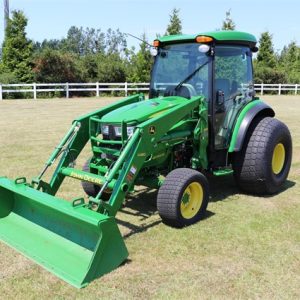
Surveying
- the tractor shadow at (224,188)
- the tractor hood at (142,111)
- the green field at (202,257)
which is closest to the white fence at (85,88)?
the tractor shadow at (224,188)

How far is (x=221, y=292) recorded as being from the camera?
11.8ft

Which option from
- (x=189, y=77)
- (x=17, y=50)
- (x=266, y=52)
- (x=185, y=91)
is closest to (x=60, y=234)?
(x=185, y=91)

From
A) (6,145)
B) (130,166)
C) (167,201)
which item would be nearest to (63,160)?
(130,166)

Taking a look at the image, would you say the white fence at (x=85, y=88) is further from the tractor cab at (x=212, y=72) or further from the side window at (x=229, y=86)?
the side window at (x=229, y=86)

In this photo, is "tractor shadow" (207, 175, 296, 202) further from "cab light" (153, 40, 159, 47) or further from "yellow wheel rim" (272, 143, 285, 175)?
"cab light" (153, 40, 159, 47)

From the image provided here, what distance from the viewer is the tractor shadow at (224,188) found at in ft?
20.2

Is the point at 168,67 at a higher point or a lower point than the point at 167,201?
higher

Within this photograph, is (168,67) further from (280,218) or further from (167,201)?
(280,218)

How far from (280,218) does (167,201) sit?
1.53 meters

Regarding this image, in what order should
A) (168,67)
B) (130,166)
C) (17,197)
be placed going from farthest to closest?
(168,67)
(17,197)
(130,166)

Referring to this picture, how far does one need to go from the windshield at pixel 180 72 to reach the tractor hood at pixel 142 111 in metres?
0.18

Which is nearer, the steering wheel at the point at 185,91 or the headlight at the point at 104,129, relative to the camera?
the headlight at the point at 104,129

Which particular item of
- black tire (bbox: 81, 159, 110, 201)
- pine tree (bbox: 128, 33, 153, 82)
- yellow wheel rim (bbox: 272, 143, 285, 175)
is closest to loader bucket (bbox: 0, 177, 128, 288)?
black tire (bbox: 81, 159, 110, 201)

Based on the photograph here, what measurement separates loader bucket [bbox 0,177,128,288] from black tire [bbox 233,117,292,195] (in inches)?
101
